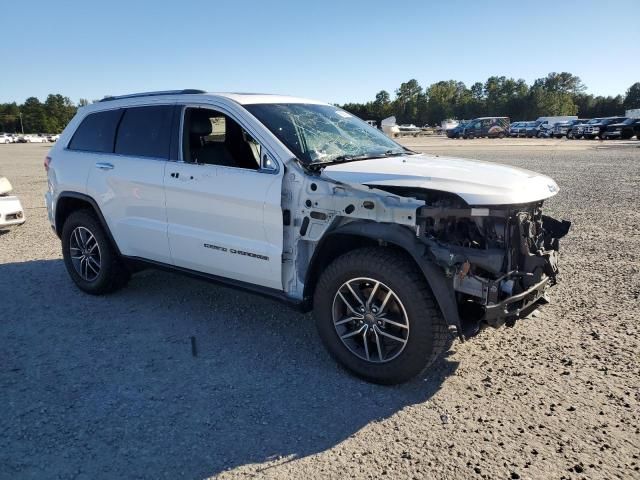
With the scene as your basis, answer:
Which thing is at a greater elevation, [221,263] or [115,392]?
[221,263]

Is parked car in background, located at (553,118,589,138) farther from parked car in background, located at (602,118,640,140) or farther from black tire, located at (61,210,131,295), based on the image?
black tire, located at (61,210,131,295)

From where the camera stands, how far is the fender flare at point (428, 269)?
3230 millimetres

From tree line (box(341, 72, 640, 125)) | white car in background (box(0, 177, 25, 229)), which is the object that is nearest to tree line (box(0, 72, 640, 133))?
tree line (box(341, 72, 640, 125))

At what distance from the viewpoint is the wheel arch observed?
17.1 ft

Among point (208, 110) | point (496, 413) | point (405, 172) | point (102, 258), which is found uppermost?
point (208, 110)

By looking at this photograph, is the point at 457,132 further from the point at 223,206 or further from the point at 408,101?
the point at 408,101

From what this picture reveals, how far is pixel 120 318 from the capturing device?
16.0 feet

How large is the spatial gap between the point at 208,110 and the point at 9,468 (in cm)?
305

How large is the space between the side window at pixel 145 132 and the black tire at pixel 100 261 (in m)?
0.84

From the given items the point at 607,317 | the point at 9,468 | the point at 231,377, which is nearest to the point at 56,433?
the point at 9,468

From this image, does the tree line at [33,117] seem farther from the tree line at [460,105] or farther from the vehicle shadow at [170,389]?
the vehicle shadow at [170,389]

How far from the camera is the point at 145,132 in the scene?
16.1 feet

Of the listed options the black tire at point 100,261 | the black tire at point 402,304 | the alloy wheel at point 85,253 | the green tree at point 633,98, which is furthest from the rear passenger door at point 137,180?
the green tree at point 633,98

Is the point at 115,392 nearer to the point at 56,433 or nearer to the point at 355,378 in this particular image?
the point at 56,433
